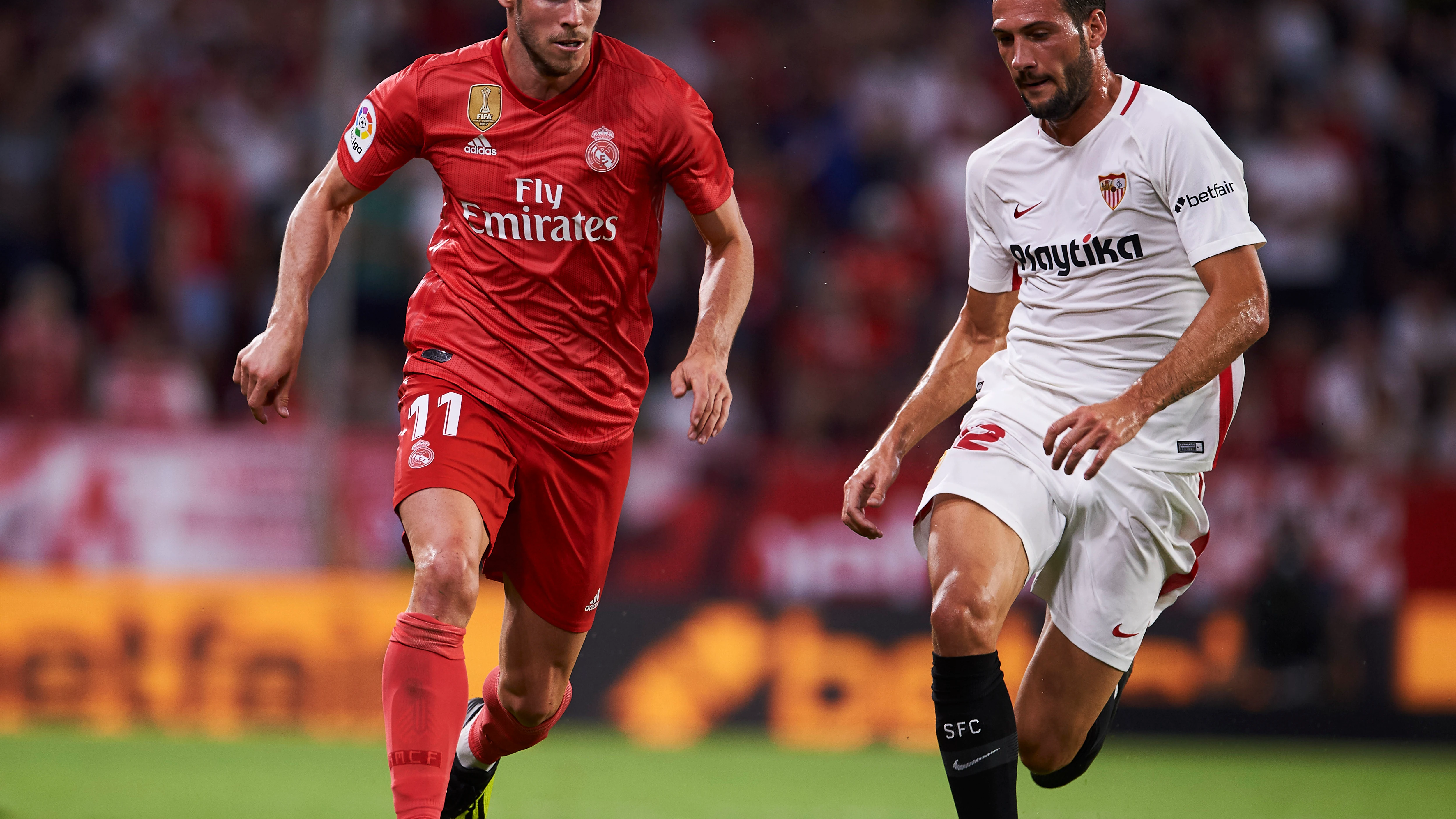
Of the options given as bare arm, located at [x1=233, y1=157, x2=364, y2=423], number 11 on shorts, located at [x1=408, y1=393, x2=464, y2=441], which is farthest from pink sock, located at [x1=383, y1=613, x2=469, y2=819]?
bare arm, located at [x1=233, y1=157, x2=364, y2=423]

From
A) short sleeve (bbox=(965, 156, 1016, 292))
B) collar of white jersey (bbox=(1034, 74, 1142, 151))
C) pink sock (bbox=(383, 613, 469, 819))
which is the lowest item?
pink sock (bbox=(383, 613, 469, 819))

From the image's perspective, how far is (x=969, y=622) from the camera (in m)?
4.62

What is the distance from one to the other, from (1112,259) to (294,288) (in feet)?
8.13

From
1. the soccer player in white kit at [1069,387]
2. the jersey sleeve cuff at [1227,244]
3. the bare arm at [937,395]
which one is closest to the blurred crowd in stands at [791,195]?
the bare arm at [937,395]

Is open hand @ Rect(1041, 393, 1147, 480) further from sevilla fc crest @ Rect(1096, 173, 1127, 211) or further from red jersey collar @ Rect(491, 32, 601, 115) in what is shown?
red jersey collar @ Rect(491, 32, 601, 115)

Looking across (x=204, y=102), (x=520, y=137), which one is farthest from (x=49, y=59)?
(x=520, y=137)

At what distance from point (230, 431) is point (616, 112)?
720 centimetres

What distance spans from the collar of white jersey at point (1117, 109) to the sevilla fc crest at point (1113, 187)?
0.15 metres

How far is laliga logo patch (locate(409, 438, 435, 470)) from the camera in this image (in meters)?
4.75

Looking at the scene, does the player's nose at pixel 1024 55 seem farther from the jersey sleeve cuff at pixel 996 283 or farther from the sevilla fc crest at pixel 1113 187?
the jersey sleeve cuff at pixel 996 283

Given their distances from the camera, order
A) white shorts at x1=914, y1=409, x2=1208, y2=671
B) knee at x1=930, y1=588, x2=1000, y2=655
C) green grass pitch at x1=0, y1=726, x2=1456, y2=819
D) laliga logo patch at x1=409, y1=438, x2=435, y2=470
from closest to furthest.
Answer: knee at x1=930, y1=588, x2=1000, y2=655 < laliga logo patch at x1=409, y1=438, x2=435, y2=470 < white shorts at x1=914, y1=409, x2=1208, y2=671 < green grass pitch at x1=0, y1=726, x2=1456, y2=819

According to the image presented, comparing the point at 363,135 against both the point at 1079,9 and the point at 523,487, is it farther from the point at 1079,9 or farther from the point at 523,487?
the point at 1079,9

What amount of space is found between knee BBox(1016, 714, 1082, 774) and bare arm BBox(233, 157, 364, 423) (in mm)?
2521

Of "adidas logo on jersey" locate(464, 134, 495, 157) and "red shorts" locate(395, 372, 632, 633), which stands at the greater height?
"adidas logo on jersey" locate(464, 134, 495, 157)
